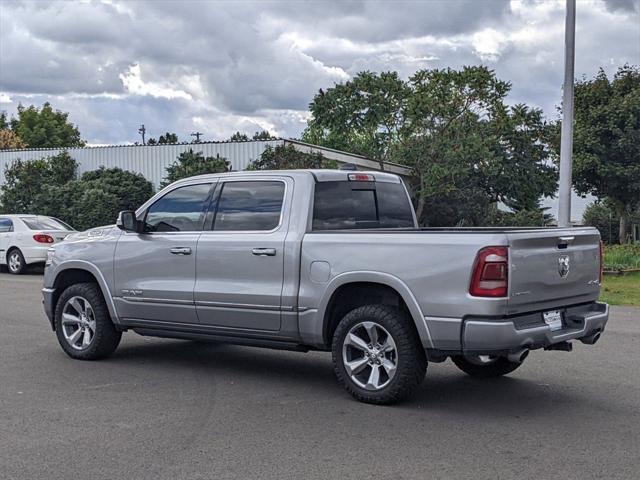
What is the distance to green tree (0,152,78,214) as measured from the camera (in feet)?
116

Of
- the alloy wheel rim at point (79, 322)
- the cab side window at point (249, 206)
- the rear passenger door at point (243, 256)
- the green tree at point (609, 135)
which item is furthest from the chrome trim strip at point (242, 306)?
the green tree at point (609, 135)

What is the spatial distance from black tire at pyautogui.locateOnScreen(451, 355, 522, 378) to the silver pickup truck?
18 millimetres

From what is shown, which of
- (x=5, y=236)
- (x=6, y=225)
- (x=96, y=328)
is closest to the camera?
(x=96, y=328)

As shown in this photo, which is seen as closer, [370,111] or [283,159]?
[283,159]

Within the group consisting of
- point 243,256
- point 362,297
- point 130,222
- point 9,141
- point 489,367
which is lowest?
point 489,367

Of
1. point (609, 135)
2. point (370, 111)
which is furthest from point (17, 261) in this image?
point (370, 111)

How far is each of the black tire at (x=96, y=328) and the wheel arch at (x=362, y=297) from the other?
2.67m

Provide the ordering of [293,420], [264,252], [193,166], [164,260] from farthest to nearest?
[193,166] < [164,260] < [264,252] < [293,420]

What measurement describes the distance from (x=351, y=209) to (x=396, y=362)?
1.67m

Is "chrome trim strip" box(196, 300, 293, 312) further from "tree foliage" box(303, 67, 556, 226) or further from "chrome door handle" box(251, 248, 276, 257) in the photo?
"tree foliage" box(303, 67, 556, 226)

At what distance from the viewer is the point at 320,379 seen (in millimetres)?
7906

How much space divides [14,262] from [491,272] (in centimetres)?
1750

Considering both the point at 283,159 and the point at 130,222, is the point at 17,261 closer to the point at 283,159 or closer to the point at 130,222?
the point at 283,159

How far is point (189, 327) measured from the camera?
795 centimetres
